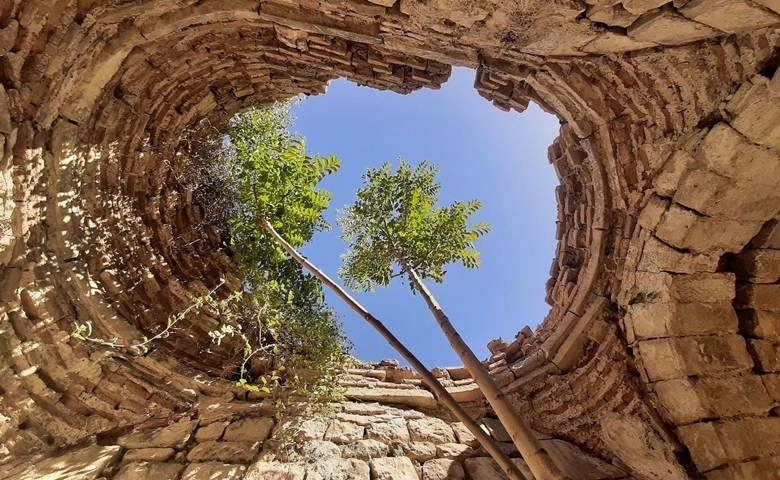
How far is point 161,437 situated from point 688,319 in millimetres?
5920

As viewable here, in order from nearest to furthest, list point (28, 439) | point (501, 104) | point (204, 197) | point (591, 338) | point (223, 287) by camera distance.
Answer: point (28, 439) < point (591, 338) < point (501, 104) < point (223, 287) < point (204, 197)

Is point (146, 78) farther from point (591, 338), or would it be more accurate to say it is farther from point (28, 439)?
point (591, 338)

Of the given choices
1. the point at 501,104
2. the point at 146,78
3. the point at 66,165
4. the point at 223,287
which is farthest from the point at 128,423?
the point at 501,104

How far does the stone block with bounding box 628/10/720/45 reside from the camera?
354 cm

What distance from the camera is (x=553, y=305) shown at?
7137 millimetres

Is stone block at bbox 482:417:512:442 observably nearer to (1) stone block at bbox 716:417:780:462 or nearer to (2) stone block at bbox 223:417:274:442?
(1) stone block at bbox 716:417:780:462

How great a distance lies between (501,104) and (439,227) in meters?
1.93

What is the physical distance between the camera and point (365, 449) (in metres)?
4.89

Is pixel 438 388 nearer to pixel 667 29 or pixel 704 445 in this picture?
pixel 704 445

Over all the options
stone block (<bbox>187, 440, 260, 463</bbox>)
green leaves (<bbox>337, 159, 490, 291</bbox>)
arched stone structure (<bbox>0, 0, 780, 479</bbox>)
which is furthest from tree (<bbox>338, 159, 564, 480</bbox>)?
stone block (<bbox>187, 440, 260, 463</bbox>)

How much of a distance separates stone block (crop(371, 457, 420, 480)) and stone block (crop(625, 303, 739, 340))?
3.05 meters

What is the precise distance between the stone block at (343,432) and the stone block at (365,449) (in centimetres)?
9

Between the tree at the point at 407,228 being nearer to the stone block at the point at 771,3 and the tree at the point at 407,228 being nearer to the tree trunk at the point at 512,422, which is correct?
the tree trunk at the point at 512,422

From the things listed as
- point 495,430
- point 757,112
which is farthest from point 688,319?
point 495,430
